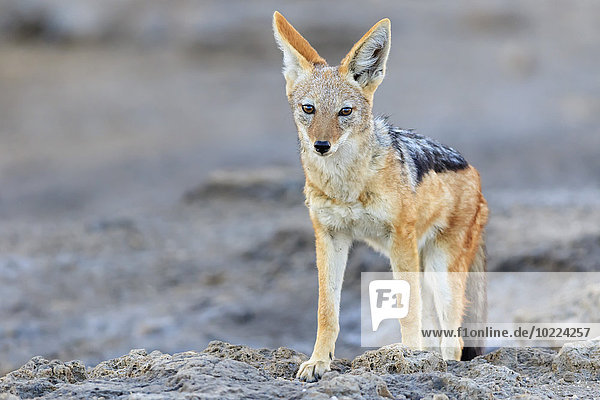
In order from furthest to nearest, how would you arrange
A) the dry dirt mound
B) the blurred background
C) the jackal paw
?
the blurred background, the jackal paw, the dry dirt mound

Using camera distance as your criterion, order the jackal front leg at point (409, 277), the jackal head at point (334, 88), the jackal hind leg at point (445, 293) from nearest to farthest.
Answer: the jackal head at point (334, 88) < the jackal front leg at point (409, 277) < the jackal hind leg at point (445, 293)

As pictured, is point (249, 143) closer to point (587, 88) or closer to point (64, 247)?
point (64, 247)

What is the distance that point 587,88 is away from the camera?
79.0 ft

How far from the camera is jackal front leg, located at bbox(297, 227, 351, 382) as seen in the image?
5.82m

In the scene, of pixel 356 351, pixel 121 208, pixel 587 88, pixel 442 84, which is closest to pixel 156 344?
pixel 356 351

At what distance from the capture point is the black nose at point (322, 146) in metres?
5.95

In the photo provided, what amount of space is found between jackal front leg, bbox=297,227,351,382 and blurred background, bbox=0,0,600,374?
165 inches

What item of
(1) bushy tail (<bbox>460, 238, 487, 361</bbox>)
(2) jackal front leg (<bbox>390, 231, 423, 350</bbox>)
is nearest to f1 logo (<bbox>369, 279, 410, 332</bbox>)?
(2) jackal front leg (<bbox>390, 231, 423, 350</bbox>)

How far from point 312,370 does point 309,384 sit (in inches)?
17.4

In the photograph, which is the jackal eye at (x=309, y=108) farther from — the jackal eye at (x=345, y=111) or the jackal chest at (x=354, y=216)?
the jackal chest at (x=354, y=216)

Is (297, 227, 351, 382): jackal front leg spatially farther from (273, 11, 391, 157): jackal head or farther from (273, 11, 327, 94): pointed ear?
(273, 11, 327, 94): pointed ear

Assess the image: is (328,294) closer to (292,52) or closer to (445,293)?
(445,293)

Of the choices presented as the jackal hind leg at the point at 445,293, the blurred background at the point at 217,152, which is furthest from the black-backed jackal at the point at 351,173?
the blurred background at the point at 217,152

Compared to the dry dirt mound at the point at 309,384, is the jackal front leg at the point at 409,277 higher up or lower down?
higher up
